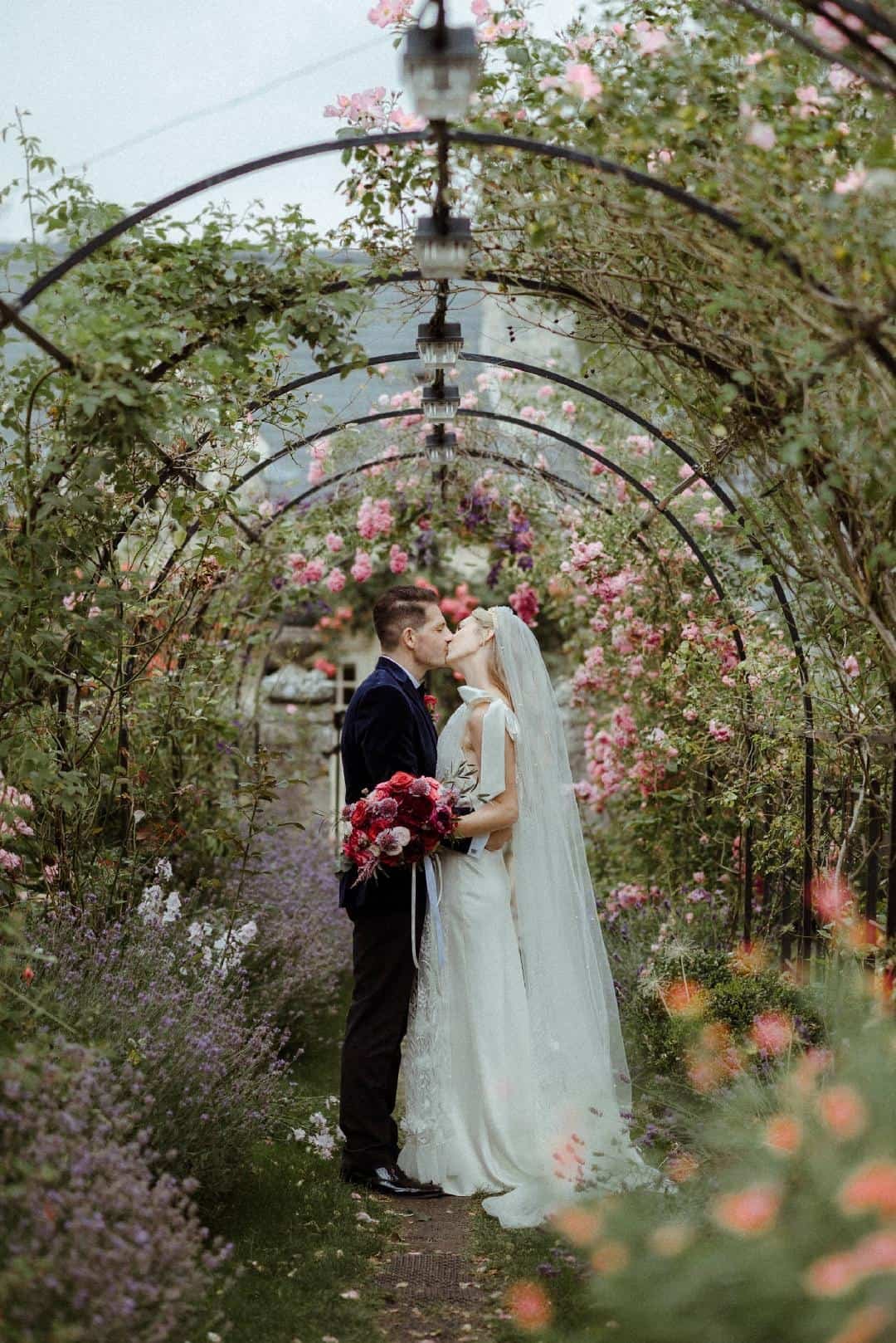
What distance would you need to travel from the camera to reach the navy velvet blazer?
4.34 metres

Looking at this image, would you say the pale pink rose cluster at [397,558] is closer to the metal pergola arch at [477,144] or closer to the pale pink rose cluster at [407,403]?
the pale pink rose cluster at [407,403]

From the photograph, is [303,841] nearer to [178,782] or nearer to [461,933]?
[178,782]

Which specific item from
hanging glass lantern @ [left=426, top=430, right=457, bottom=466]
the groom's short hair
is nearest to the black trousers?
the groom's short hair

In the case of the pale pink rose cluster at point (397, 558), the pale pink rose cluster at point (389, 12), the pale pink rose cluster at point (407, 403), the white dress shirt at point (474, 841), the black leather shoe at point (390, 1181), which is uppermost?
the pale pink rose cluster at point (407, 403)

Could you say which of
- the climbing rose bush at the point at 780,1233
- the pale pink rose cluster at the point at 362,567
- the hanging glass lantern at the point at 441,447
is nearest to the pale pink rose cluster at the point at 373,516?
the pale pink rose cluster at the point at 362,567

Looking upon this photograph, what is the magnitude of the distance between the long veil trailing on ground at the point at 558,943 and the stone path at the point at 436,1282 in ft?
0.81

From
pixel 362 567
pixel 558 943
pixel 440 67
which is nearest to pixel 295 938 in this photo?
pixel 558 943

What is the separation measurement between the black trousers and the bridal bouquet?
0.25 meters

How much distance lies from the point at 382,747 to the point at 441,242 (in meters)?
1.62

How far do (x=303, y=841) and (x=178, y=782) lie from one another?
105 inches

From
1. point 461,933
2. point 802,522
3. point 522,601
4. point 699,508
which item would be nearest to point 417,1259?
point 461,933

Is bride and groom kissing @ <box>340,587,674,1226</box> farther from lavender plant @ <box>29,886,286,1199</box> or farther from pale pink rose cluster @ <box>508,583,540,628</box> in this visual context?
pale pink rose cluster @ <box>508,583,540,628</box>

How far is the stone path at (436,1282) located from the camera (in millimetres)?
3238

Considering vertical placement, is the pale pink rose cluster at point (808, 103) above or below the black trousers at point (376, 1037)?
above
